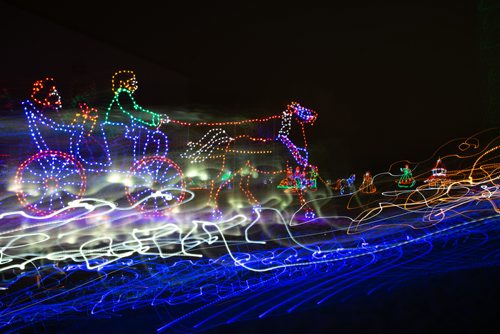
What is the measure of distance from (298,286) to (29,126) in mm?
1940

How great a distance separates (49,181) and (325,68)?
7.98 ft

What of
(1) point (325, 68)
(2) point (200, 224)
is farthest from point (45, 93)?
(1) point (325, 68)

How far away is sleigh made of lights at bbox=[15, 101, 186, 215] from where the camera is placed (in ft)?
8.25

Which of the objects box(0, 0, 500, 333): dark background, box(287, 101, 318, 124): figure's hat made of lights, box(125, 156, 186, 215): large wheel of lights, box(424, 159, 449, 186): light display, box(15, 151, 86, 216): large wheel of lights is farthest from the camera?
box(424, 159, 449, 186): light display

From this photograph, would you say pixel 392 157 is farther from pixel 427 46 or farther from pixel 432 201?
pixel 427 46

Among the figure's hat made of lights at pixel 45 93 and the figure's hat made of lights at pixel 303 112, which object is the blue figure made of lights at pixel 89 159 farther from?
the figure's hat made of lights at pixel 303 112

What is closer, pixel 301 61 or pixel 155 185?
pixel 155 185

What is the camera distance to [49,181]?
2568 mm

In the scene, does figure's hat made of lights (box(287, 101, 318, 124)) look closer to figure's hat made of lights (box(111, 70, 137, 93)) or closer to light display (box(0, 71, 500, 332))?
light display (box(0, 71, 500, 332))

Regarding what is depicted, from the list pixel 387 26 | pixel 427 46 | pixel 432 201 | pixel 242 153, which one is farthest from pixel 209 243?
pixel 427 46

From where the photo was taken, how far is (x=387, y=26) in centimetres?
357

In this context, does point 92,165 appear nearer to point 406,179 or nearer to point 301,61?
point 301,61

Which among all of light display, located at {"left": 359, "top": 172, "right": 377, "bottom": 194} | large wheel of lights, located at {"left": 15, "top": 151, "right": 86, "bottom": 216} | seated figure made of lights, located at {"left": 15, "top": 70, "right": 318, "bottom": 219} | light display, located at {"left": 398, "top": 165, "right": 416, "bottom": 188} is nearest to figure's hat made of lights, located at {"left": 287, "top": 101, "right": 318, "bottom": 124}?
seated figure made of lights, located at {"left": 15, "top": 70, "right": 318, "bottom": 219}

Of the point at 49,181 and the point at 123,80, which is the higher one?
the point at 123,80
